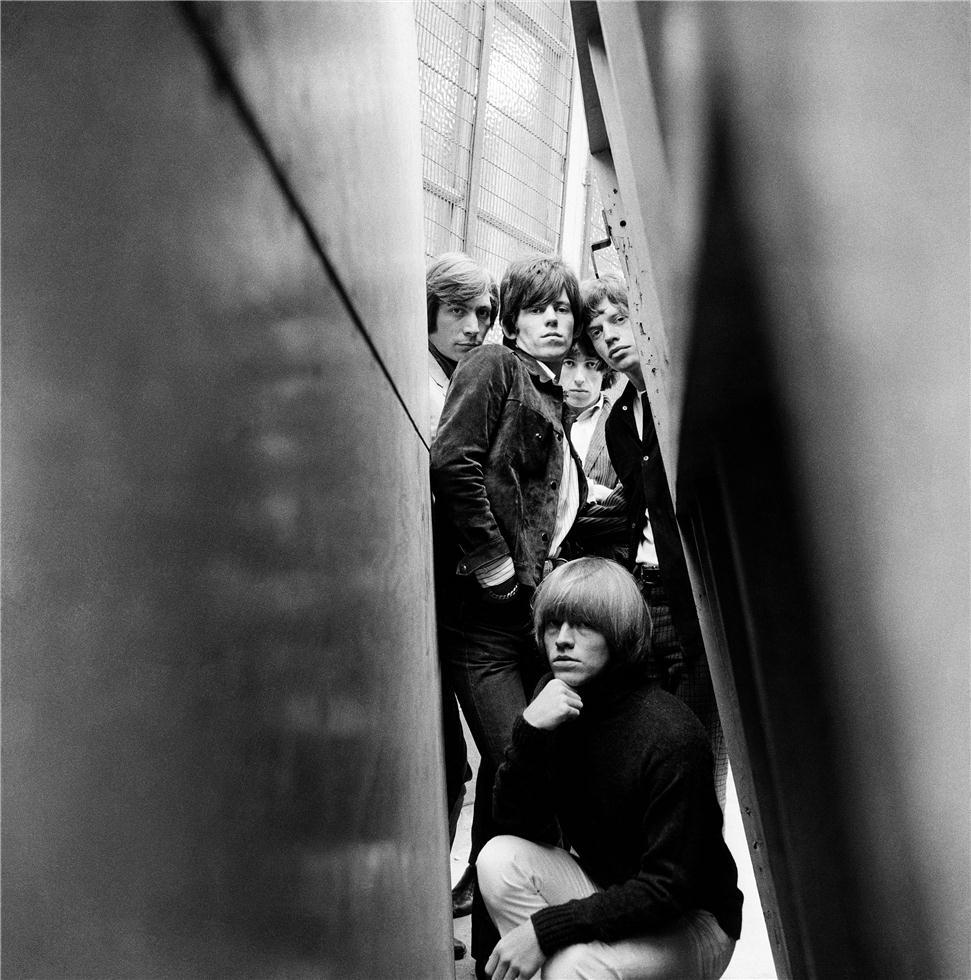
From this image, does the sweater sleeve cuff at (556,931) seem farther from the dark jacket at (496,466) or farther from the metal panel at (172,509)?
the metal panel at (172,509)

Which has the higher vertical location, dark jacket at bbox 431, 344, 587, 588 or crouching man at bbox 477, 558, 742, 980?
dark jacket at bbox 431, 344, 587, 588

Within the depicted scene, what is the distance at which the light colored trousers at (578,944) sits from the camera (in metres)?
1.32

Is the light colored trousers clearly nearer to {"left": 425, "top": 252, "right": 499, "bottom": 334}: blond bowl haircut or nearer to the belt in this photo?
the belt

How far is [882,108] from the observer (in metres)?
0.30

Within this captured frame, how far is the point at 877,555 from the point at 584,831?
1.22m

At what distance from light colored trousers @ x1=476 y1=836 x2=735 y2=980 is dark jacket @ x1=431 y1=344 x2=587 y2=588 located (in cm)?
41

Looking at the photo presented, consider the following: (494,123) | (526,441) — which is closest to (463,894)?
(526,441)

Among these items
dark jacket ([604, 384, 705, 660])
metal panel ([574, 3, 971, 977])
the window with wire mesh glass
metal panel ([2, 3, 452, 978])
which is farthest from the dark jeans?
the window with wire mesh glass

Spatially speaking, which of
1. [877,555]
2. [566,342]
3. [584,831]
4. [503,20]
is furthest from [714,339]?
[503,20]

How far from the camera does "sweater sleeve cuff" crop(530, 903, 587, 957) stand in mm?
1322

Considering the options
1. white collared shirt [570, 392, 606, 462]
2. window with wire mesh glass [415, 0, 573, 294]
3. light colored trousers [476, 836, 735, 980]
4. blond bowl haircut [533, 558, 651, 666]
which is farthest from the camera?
window with wire mesh glass [415, 0, 573, 294]

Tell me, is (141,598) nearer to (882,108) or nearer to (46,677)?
(46,677)

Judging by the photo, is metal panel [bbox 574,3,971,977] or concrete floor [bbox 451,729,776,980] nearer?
metal panel [bbox 574,3,971,977]

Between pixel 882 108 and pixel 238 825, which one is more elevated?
pixel 882 108
